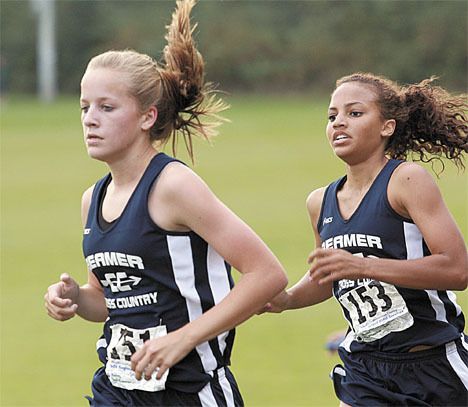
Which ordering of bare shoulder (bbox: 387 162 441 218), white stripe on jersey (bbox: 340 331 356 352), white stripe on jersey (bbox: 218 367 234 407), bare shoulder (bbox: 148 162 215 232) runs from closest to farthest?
bare shoulder (bbox: 148 162 215 232)
white stripe on jersey (bbox: 218 367 234 407)
bare shoulder (bbox: 387 162 441 218)
white stripe on jersey (bbox: 340 331 356 352)

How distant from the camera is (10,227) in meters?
16.5

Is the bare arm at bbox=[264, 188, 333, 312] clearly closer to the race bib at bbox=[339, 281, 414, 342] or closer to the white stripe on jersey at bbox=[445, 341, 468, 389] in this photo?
the race bib at bbox=[339, 281, 414, 342]

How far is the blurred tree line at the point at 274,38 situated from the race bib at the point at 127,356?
38.9m

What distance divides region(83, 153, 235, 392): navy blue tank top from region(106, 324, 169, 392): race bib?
1 cm

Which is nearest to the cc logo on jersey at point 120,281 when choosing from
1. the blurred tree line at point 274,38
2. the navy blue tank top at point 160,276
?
the navy blue tank top at point 160,276

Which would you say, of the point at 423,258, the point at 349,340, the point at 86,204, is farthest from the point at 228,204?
the point at 423,258

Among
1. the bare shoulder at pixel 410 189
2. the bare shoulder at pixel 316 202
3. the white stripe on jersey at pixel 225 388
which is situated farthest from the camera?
the bare shoulder at pixel 316 202

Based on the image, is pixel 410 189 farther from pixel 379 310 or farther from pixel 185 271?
pixel 185 271

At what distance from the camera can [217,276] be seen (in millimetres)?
3982

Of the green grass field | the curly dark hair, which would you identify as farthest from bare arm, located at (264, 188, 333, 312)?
the green grass field

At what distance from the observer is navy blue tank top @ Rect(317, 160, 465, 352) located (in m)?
4.23

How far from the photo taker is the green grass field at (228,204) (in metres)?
7.99

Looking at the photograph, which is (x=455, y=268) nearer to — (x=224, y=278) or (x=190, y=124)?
(x=224, y=278)

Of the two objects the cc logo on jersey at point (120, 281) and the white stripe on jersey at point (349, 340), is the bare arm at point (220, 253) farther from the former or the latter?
the white stripe on jersey at point (349, 340)
